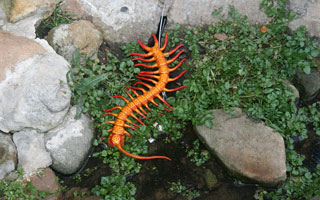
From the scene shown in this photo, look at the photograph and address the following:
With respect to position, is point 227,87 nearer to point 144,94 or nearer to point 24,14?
point 144,94

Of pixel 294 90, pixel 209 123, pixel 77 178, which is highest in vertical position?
pixel 294 90

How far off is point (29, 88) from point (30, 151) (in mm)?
872

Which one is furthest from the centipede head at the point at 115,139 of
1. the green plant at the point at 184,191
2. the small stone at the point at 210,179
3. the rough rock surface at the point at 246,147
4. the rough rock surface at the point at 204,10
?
the rough rock surface at the point at 204,10

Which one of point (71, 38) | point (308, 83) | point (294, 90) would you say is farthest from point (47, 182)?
point (308, 83)

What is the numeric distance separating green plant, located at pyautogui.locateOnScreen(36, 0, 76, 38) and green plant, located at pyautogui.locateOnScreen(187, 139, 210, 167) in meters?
2.75

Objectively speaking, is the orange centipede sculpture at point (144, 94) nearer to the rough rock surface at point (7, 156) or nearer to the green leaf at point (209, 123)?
the green leaf at point (209, 123)

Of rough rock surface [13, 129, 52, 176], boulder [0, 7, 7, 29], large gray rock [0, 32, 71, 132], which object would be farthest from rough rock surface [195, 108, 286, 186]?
boulder [0, 7, 7, 29]

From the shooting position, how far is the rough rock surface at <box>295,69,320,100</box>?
4.64m

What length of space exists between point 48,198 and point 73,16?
9.08 feet

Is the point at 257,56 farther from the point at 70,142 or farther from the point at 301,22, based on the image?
the point at 70,142

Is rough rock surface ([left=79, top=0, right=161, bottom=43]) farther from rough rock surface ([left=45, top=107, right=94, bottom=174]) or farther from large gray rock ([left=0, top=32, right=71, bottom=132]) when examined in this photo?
rough rock surface ([left=45, top=107, right=94, bottom=174])

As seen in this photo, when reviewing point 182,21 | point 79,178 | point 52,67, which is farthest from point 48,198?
point 182,21

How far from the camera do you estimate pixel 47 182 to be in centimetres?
415

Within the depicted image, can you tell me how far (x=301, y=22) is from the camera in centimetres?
474
